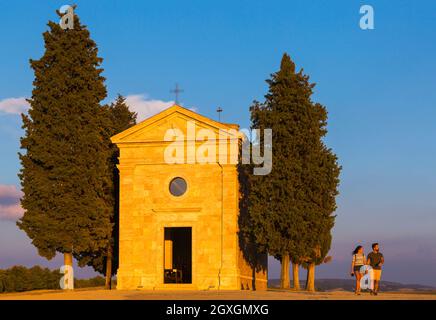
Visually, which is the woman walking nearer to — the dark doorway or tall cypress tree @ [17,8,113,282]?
the dark doorway

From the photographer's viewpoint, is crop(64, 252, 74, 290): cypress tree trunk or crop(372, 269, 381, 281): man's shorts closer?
crop(372, 269, 381, 281): man's shorts

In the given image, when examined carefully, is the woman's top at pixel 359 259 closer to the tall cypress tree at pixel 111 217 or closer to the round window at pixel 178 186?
the round window at pixel 178 186

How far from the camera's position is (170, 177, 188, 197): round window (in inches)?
1474

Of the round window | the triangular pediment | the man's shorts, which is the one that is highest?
the triangular pediment

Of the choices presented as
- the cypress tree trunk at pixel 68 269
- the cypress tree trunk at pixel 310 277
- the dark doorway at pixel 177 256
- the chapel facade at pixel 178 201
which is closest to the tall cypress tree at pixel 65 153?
the cypress tree trunk at pixel 68 269

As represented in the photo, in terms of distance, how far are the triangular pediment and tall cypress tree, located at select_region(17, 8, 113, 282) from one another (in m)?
1.85

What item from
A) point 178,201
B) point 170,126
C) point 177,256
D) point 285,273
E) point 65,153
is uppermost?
point 170,126

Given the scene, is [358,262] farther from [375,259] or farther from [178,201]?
[178,201]

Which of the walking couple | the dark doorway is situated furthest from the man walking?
the dark doorway

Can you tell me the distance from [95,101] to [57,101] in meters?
2.04

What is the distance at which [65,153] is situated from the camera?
37.9 meters

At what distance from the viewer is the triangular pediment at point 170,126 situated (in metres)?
37.1

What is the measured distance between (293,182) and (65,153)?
11.3 meters

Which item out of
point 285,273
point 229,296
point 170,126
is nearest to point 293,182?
point 285,273
